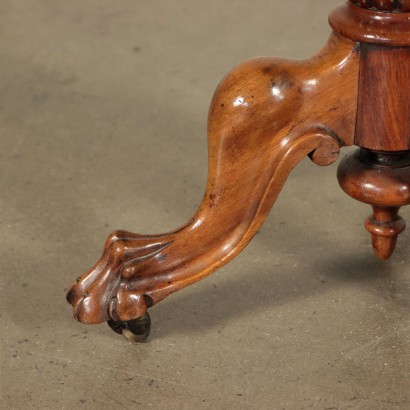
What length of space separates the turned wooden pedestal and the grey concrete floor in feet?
0.30

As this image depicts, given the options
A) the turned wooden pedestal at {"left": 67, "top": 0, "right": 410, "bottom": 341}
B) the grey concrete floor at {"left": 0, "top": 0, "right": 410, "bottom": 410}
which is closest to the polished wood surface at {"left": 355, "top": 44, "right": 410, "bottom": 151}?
the turned wooden pedestal at {"left": 67, "top": 0, "right": 410, "bottom": 341}

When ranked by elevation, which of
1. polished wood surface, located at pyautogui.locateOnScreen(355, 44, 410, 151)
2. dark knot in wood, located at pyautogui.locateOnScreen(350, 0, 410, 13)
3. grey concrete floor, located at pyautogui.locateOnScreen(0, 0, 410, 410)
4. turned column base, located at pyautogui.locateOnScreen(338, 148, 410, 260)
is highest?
dark knot in wood, located at pyautogui.locateOnScreen(350, 0, 410, 13)

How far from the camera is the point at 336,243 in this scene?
1375mm

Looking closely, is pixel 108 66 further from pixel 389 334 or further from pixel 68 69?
pixel 389 334

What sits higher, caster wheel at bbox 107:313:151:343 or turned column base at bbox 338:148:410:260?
turned column base at bbox 338:148:410:260

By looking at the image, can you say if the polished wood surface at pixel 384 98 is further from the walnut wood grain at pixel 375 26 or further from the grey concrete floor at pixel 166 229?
the grey concrete floor at pixel 166 229

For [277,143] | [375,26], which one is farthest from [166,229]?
[375,26]

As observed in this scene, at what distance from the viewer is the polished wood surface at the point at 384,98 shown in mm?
1060

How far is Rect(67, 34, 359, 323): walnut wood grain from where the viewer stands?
42.2 inches

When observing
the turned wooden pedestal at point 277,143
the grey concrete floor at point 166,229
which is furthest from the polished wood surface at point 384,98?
the grey concrete floor at point 166,229

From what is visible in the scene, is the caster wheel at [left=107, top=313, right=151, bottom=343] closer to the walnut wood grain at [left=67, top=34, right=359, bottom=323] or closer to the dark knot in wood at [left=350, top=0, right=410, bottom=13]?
the walnut wood grain at [left=67, top=34, right=359, bottom=323]

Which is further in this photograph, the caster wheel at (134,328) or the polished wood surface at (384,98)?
the caster wheel at (134,328)

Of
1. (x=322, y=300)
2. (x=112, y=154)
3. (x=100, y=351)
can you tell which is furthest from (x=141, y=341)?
(x=112, y=154)

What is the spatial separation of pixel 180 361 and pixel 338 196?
41 centimetres
